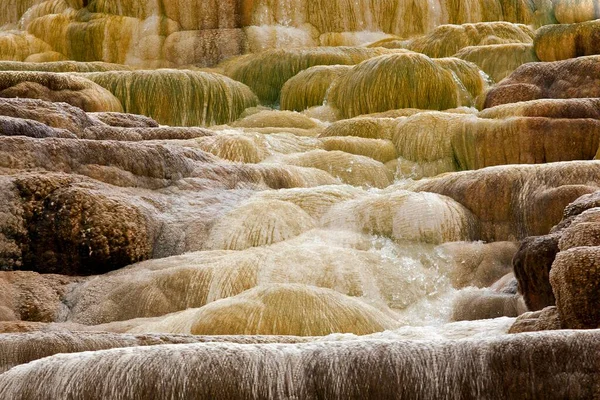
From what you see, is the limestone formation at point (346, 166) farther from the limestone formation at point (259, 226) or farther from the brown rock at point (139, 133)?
the limestone formation at point (259, 226)

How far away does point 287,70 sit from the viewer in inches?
707

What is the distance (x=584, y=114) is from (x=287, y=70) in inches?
261

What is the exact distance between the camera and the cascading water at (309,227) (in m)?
4.21

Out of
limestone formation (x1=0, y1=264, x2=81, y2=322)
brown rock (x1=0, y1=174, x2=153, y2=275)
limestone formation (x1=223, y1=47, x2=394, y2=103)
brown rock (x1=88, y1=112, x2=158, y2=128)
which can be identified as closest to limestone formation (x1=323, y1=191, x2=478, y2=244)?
brown rock (x1=0, y1=174, x2=153, y2=275)

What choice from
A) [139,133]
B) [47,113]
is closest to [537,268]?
[47,113]

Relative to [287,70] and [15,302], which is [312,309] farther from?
[287,70]

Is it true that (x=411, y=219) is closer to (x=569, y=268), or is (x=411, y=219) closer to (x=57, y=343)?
(x=569, y=268)

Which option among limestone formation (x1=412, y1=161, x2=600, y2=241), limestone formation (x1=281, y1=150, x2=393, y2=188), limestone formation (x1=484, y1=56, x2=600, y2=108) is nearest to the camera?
limestone formation (x1=412, y1=161, x2=600, y2=241)

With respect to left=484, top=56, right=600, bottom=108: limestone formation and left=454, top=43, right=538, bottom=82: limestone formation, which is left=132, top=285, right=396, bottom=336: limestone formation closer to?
left=484, top=56, right=600, bottom=108: limestone formation

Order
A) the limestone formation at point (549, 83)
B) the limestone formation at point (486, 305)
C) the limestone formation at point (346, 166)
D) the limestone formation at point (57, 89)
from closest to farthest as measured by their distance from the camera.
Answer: the limestone formation at point (486, 305), the limestone formation at point (346, 166), the limestone formation at point (57, 89), the limestone formation at point (549, 83)

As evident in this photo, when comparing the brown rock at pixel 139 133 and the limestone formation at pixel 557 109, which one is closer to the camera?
the brown rock at pixel 139 133

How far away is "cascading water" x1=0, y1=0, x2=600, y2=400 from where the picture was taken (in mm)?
4211

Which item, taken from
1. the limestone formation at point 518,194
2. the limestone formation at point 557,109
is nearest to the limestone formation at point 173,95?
the limestone formation at point 557,109

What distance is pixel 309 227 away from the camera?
998 centimetres
